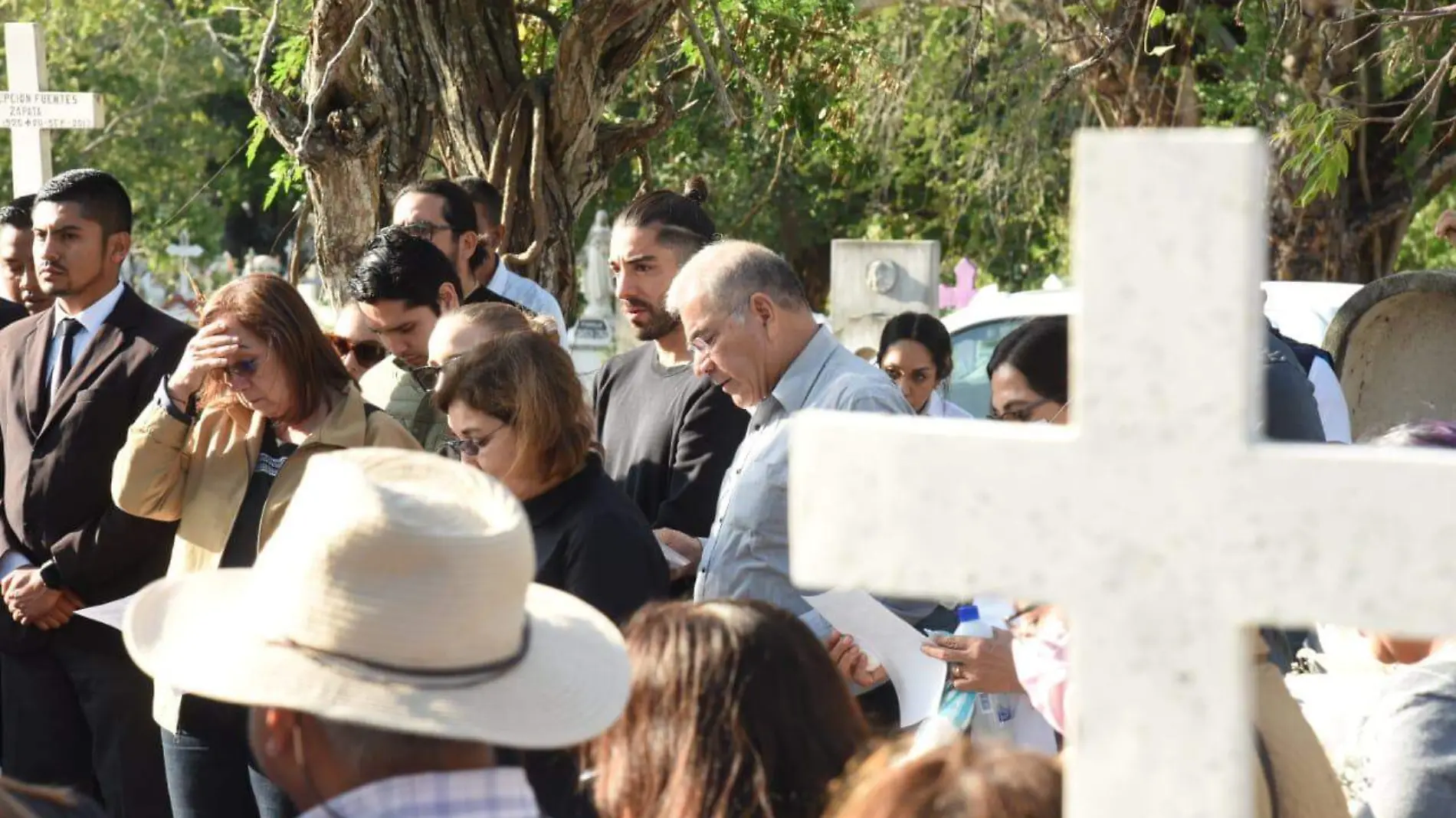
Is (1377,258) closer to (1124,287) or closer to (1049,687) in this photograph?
(1049,687)

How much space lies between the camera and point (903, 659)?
12.1 feet

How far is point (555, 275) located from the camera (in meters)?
6.89

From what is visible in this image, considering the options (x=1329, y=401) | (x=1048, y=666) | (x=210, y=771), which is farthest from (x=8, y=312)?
(x=1048, y=666)

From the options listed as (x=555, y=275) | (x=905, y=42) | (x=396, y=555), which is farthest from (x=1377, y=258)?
(x=396, y=555)

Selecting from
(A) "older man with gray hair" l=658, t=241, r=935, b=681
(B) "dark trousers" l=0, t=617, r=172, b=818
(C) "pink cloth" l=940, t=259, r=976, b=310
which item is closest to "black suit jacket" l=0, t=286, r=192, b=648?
(B) "dark trousers" l=0, t=617, r=172, b=818

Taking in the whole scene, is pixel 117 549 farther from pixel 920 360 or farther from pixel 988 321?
pixel 988 321

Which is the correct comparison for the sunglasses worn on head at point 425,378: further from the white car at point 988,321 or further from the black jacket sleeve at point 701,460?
the white car at point 988,321

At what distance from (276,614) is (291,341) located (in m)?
2.17

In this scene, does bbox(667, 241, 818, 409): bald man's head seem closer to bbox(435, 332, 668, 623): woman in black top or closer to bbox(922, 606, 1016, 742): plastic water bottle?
bbox(435, 332, 668, 623): woman in black top

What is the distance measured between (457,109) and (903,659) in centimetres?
358

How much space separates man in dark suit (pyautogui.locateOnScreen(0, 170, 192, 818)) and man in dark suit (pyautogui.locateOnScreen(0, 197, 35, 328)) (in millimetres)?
1681

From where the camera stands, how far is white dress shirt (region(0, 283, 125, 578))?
16.6ft

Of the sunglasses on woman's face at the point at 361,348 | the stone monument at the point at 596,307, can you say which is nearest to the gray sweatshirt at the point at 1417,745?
the sunglasses on woman's face at the point at 361,348

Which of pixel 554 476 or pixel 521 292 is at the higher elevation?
pixel 521 292
